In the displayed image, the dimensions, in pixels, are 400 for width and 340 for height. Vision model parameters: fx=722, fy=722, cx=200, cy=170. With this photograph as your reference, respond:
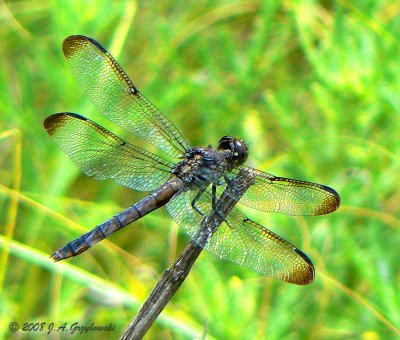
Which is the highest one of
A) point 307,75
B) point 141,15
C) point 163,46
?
point 307,75

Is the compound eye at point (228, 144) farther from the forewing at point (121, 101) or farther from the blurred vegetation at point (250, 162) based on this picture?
the blurred vegetation at point (250, 162)

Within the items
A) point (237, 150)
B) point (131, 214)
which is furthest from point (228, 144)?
point (131, 214)

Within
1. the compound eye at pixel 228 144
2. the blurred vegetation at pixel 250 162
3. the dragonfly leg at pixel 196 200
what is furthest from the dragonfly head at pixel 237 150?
the blurred vegetation at pixel 250 162

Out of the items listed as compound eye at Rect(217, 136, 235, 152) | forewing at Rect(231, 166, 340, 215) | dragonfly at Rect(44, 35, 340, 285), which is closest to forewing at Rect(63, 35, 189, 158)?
dragonfly at Rect(44, 35, 340, 285)

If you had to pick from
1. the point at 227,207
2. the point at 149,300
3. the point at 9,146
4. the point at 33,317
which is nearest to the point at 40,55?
the point at 9,146

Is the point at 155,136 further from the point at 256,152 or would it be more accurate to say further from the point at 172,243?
the point at 256,152

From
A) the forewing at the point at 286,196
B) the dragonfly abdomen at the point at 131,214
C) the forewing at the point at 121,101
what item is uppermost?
the forewing at the point at 121,101
